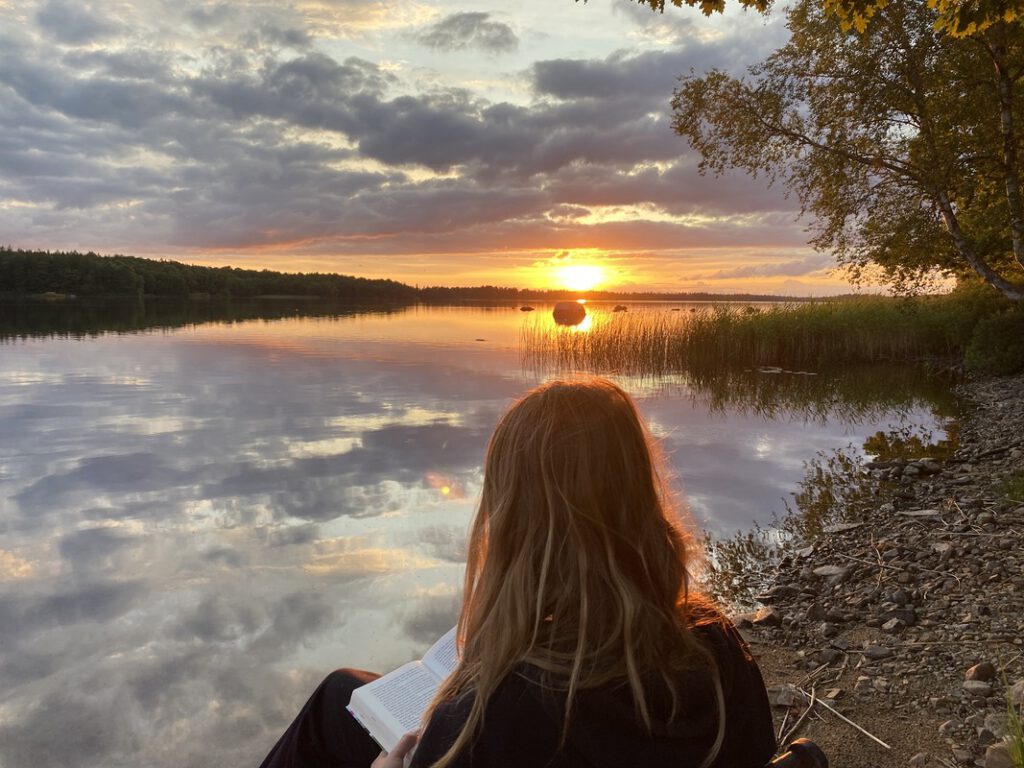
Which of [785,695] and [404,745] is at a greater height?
[404,745]

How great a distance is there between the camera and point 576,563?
4.98 ft

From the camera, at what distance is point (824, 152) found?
1332cm

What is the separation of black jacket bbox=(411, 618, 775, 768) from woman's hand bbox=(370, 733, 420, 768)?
0.25 m

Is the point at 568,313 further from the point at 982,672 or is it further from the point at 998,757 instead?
the point at 998,757

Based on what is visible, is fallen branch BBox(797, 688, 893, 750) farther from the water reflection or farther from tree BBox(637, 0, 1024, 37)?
tree BBox(637, 0, 1024, 37)

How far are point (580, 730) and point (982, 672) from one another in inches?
127

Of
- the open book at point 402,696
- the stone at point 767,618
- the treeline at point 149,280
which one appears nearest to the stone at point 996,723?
the stone at point 767,618

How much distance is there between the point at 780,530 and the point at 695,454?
3928mm

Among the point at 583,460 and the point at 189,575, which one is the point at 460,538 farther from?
the point at 583,460

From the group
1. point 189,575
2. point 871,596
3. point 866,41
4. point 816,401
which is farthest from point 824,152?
point 189,575

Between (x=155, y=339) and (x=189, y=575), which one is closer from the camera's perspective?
(x=189, y=575)

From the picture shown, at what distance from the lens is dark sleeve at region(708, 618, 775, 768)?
1.48 metres

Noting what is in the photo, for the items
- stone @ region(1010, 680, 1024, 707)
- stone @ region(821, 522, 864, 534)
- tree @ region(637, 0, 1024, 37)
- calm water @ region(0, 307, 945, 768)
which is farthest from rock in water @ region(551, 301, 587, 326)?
stone @ region(1010, 680, 1024, 707)

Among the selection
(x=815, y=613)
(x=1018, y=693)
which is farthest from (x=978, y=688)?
(x=815, y=613)
